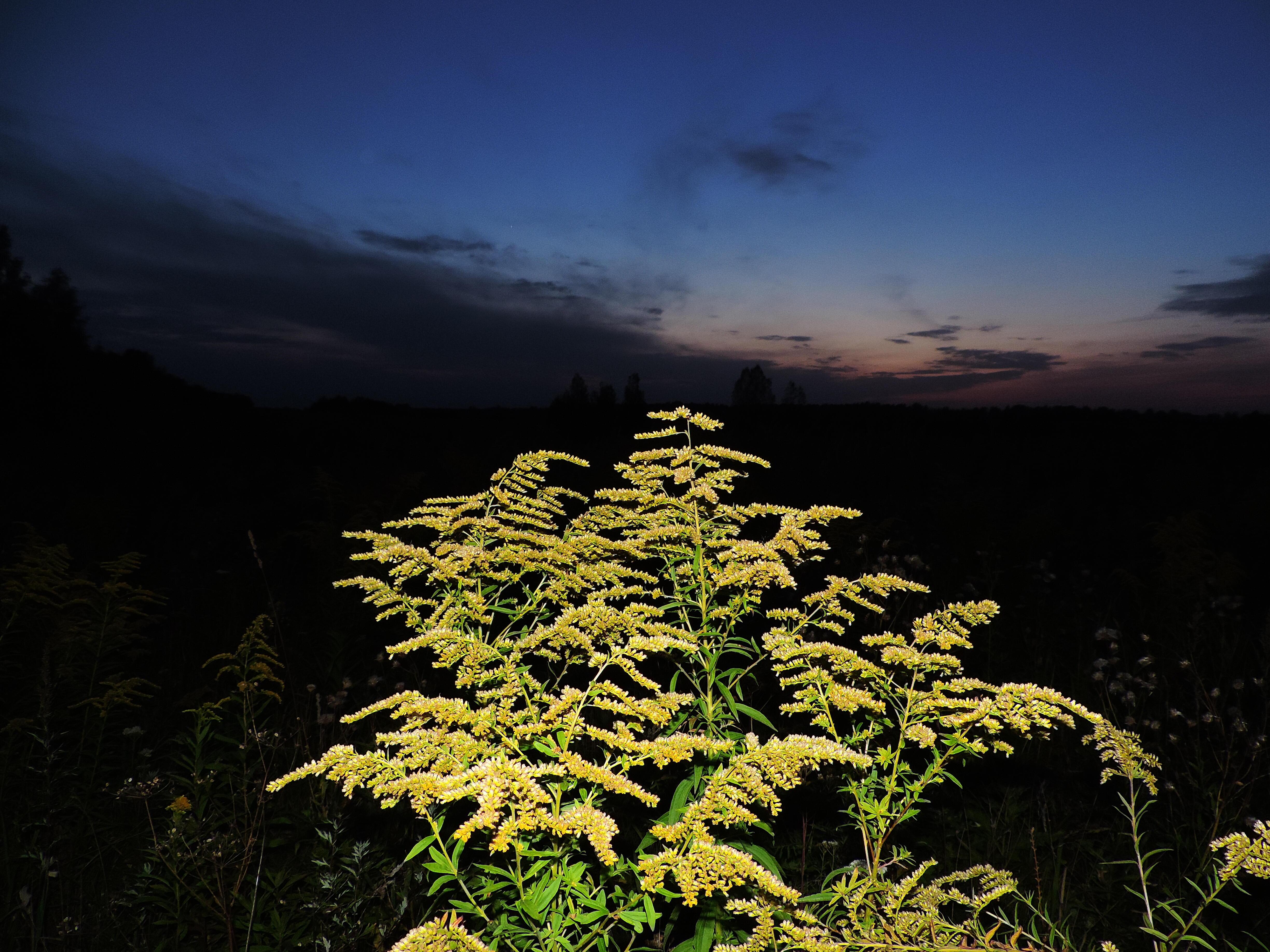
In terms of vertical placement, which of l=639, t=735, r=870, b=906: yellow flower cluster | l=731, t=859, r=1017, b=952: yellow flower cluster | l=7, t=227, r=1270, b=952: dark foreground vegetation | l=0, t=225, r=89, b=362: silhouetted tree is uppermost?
l=0, t=225, r=89, b=362: silhouetted tree

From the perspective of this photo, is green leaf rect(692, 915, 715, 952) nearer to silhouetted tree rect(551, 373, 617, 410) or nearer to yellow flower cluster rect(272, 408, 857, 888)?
yellow flower cluster rect(272, 408, 857, 888)

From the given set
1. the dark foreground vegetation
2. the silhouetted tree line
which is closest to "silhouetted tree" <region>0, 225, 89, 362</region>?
the dark foreground vegetation

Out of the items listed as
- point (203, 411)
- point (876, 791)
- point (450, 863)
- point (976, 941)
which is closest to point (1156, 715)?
point (876, 791)

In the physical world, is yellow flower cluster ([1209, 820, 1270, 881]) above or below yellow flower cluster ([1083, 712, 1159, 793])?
below

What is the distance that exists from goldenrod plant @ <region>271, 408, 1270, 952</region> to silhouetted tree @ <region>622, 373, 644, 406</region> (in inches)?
826

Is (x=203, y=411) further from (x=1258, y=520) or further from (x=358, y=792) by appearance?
(x=1258, y=520)

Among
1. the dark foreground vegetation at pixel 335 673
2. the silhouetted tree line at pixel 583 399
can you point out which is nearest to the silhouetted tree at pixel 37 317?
the dark foreground vegetation at pixel 335 673

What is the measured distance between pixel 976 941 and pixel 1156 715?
4.28 m

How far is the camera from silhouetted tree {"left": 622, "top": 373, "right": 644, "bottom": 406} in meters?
23.7

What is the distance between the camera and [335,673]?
4.75 meters

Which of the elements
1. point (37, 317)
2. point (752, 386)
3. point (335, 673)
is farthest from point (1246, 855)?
point (752, 386)

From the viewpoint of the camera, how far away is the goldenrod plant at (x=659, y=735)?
68.6 inches

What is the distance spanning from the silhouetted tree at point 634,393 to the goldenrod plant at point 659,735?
68.8 feet

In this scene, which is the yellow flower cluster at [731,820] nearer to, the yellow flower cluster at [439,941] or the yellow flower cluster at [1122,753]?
the yellow flower cluster at [439,941]
